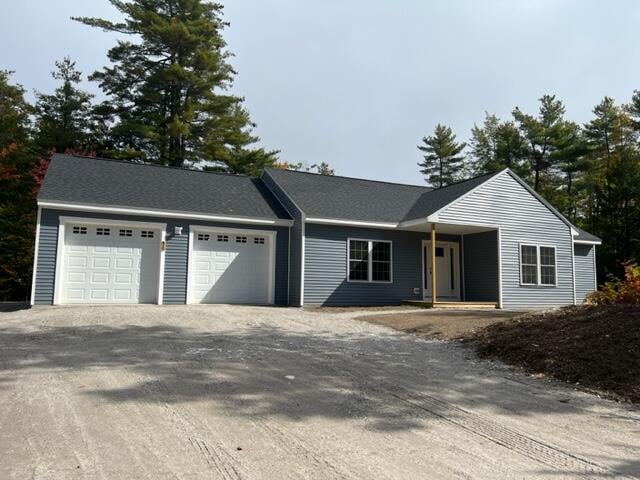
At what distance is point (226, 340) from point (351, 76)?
1244 centimetres

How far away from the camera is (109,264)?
13359 millimetres

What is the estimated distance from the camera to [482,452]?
3.68 m

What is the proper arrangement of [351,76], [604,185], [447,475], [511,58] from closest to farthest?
[447,475] → [511,58] → [351,76] → [604,185]

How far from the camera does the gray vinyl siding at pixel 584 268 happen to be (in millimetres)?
19641

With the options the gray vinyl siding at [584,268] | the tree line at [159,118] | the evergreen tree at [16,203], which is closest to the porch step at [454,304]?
the gray vinyl siding at [584,268]

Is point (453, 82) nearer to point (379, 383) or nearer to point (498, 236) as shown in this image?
point (498, 236)

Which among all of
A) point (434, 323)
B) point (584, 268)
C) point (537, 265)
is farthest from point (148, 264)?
point (584, 268)

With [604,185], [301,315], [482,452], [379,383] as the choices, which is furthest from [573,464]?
[604,185]

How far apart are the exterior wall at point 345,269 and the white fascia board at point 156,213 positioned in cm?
133

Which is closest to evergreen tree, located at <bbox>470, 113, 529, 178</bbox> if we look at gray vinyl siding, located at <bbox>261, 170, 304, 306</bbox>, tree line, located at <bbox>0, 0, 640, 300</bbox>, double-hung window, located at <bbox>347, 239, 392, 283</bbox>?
tree line, located at <bbox>0, 0, 640, 300</bbox>

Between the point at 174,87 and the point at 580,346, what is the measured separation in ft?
83.8

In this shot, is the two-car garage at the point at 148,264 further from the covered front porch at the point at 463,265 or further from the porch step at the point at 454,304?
the covered front porch at the point at 463,265

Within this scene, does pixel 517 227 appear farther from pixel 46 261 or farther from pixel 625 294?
pixel 46 261

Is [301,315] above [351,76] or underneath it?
underneath
